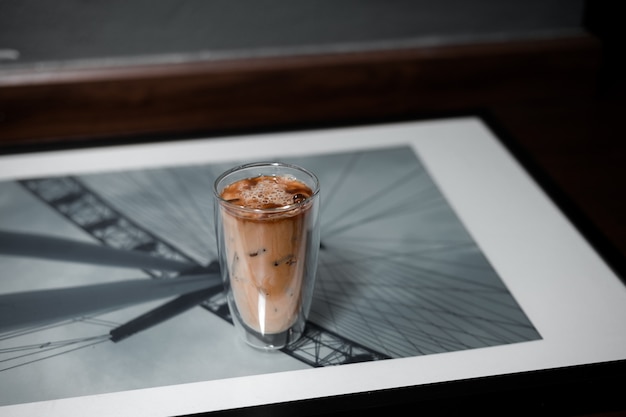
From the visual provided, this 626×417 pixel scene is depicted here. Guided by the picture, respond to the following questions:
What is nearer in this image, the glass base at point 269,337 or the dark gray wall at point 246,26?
the glass base at point 269,337

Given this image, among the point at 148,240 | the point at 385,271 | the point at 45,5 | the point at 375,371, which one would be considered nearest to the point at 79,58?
the point at 45,5

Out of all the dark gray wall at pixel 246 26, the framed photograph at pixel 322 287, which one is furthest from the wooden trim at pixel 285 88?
the framed photograph at pixel 322 287

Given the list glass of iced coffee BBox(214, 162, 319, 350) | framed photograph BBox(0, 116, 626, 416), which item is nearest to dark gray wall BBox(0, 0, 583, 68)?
framed photograph BBox(0, 116, 626, 416)

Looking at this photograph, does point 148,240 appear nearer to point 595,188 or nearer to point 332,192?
point 332,192

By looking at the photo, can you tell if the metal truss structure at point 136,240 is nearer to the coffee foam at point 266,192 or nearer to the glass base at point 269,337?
the glass base at point 269,337

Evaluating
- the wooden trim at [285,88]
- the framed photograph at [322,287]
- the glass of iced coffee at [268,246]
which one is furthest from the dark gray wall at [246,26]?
the glass of iced coffee at [268,246]

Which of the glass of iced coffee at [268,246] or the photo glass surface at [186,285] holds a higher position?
the glass of iced coffee at [268,246]

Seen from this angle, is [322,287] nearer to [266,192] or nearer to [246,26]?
[266,192]
